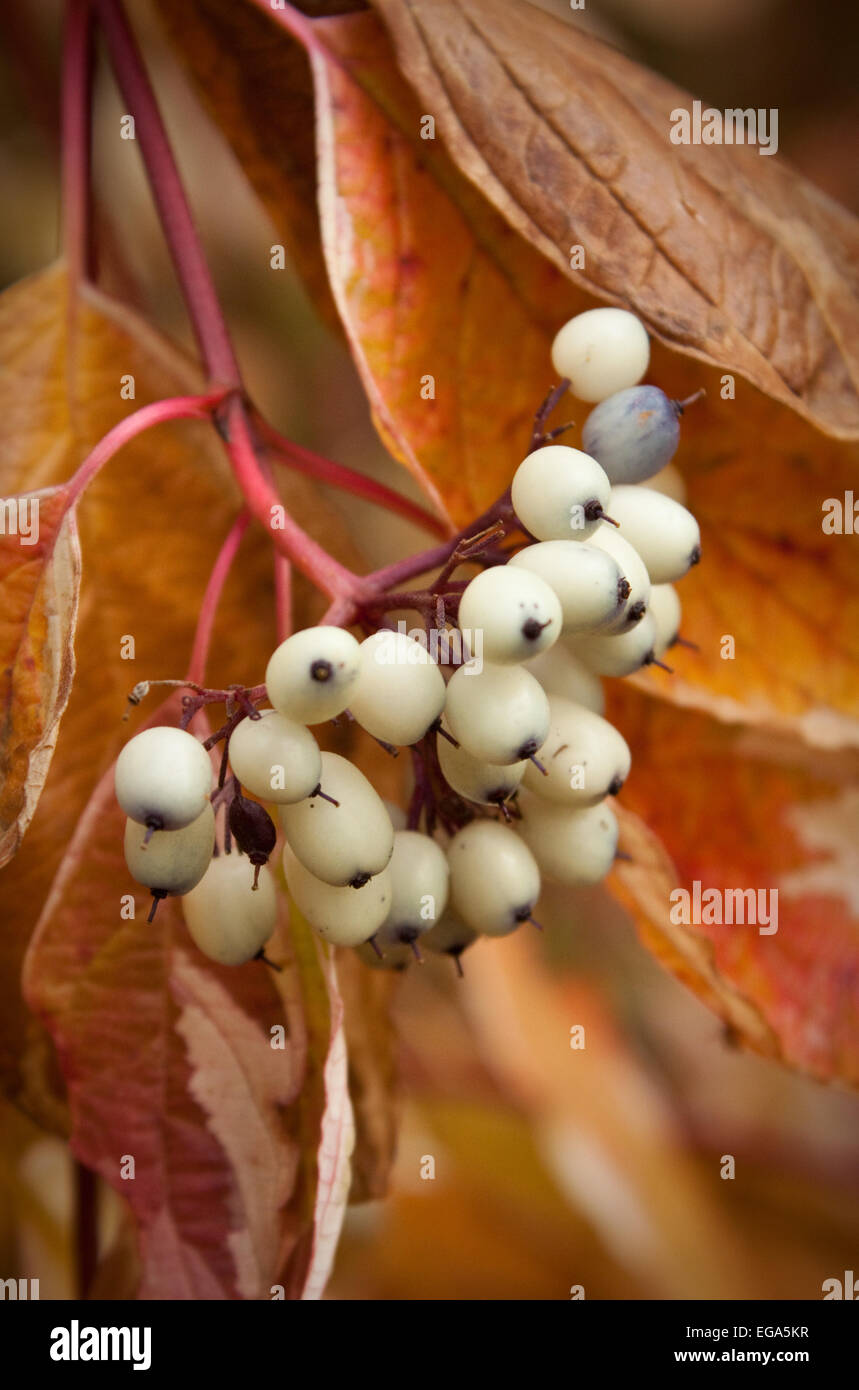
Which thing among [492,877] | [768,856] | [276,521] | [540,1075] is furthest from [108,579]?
[540,1075]

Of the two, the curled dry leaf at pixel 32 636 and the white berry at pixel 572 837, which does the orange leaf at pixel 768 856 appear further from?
the curled dry leaf at pixel 32 636

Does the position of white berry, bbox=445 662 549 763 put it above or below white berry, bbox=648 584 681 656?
below

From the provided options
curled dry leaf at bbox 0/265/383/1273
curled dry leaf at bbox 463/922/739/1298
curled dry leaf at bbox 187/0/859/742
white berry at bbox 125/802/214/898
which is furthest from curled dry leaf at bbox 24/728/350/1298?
curled dry leaf at bbox 463/922/739/1298

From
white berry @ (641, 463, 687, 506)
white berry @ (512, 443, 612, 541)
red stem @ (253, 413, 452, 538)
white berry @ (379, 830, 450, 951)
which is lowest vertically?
white berry @ (379, 830, 450, 951)

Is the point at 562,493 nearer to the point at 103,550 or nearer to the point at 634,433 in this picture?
the point at 634,433

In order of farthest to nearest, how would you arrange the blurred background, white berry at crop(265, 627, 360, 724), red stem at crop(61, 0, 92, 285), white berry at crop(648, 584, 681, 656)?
1. the blurred background
2. red stem at crop(61, 0, 92, 285)
3. white berry at crop(648, 584, 681, 656)
4. white berry at crop(265, 627, 360, 724)

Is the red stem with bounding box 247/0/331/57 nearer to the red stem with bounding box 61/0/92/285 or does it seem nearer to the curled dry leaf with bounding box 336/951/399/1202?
the red stem with bounding box 61/0/92/285

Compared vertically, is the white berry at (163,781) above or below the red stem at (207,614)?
below

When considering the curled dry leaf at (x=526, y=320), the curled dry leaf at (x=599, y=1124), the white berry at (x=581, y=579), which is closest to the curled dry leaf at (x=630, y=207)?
the curled dry leaf at (x=526, y=320)
